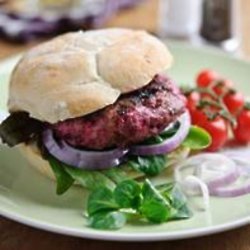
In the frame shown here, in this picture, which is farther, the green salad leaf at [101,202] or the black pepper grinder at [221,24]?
the black pepper grinder at [221,24]

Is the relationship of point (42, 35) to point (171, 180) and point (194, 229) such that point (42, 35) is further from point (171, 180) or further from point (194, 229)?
point (194, 229)

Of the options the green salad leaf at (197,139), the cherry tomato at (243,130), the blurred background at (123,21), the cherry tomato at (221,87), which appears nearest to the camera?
the green salad leaf at (197,139)

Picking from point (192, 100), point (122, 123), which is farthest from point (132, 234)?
point (192, 100)

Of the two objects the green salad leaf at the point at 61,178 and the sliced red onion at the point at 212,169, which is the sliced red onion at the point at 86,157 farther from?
the sliced red onion at the point at 212,169

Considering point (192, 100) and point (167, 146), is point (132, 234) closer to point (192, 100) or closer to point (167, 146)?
point (167, 146)

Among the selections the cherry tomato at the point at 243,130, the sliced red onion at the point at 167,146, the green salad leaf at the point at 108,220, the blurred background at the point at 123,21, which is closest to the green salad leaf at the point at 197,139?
the sliced red onion at the point at 167,146

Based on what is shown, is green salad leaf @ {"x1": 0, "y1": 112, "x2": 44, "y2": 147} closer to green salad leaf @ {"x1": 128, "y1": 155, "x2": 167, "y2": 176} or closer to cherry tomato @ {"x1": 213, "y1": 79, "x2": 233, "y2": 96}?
green salad leaf @ {"x1": 128, "y1": 155, "x2": 167, "y2": 176}
